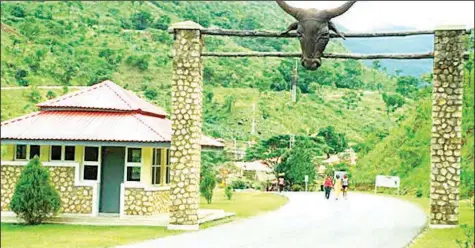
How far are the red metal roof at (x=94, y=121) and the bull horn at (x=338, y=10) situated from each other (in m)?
4.78

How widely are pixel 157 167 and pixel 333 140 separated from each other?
13688mm

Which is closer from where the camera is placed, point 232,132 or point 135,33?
point 135,33

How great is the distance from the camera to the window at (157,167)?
18.5m

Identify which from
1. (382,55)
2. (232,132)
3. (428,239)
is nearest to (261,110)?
(232,132)

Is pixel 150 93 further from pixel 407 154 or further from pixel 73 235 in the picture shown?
pixel 407 154

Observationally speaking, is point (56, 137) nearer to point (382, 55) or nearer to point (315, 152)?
point (382, 55)

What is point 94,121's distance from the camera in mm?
18312

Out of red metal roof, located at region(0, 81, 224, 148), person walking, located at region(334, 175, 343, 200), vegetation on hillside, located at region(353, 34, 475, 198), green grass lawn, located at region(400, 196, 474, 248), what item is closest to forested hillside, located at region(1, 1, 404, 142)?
red metal roof, located at region(0, 81, 224, 148)

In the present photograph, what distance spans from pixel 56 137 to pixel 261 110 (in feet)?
42.4

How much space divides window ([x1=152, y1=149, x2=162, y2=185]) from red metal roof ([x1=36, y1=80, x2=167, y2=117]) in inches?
43.2

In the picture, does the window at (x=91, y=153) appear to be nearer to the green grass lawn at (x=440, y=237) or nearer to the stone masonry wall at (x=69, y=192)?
the stone masonry wall at (x=69, y=192)

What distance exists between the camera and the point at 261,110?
29234 millimetres

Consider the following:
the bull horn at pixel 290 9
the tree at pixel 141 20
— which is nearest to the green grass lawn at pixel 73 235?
the bull horn at pixel 290 9

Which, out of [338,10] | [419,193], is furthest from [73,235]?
[419,193]
